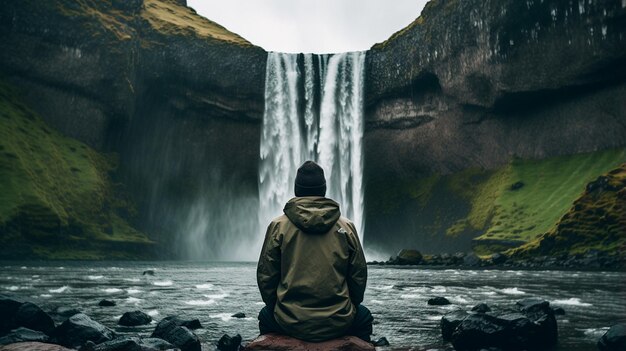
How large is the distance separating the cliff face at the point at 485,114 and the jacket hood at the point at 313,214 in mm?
67889

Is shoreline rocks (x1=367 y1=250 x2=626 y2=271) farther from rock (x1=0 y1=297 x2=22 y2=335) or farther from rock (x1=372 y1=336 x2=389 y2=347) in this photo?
rock (x1=0 y1=297 x2=22 y2=335)

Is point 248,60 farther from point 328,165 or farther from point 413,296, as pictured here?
point 413,296

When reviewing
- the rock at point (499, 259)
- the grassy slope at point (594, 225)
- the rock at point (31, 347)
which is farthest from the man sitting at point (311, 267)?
the rock at point (499, 259)

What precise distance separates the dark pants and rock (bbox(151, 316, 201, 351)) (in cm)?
485

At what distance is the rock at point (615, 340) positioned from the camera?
37.2 ft

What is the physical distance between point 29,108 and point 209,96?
3095cm

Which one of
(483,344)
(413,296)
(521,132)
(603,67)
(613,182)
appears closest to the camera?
(483,344)

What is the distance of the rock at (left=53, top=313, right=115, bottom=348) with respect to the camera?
13.0m

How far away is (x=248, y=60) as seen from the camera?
103 m

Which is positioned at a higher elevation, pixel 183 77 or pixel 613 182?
pixel 183 77

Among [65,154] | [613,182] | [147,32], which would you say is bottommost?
[613,182]

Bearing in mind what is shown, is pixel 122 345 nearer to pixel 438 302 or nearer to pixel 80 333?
pixel 80 333

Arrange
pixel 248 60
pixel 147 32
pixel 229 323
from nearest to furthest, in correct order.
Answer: pixel 229 323 → pixel 248 60 → pixel 147 32

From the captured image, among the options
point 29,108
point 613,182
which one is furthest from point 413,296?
point 29,108
